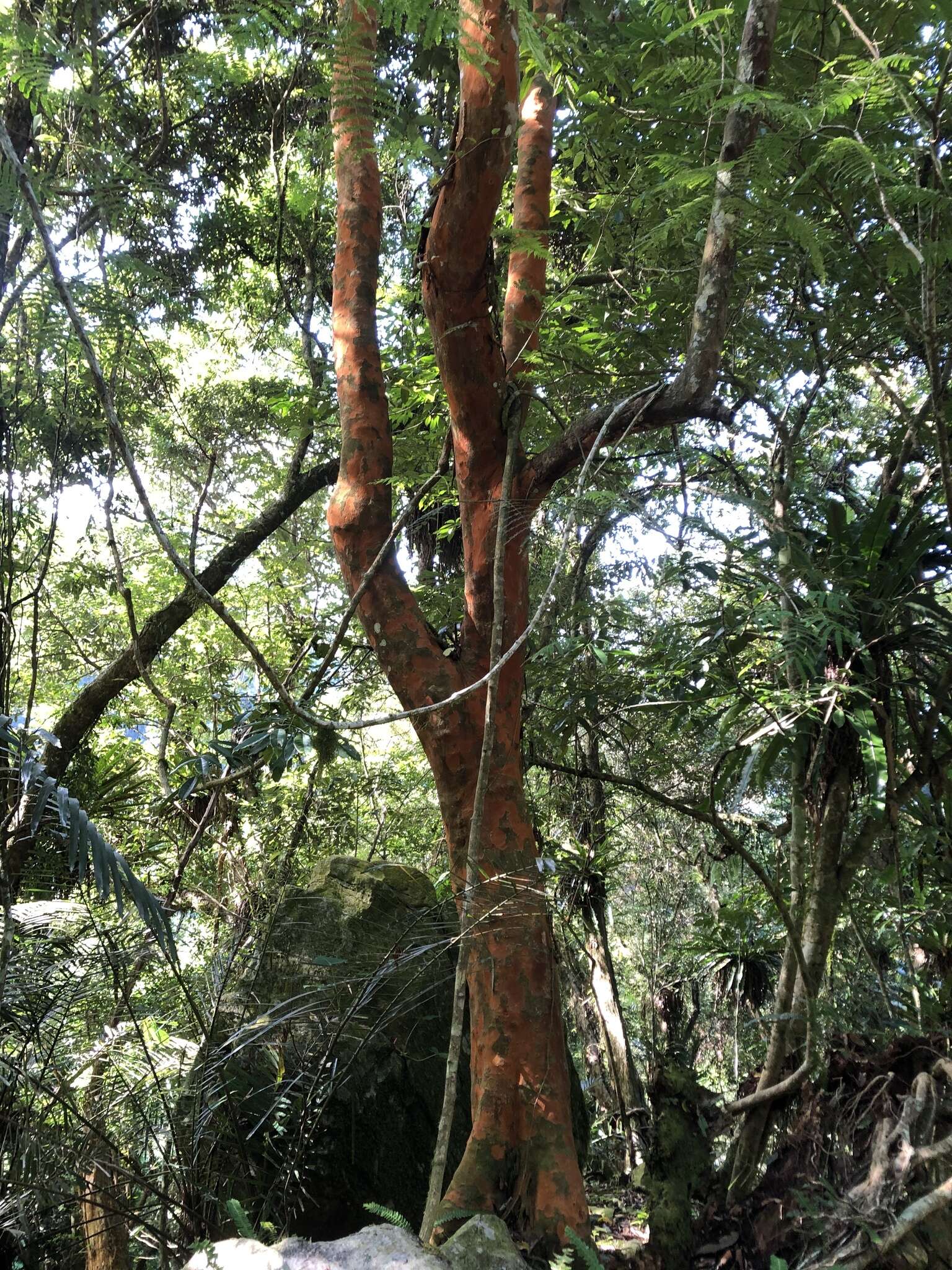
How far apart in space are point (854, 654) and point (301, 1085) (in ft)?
8.21

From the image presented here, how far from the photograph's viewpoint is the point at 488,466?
3521 mm

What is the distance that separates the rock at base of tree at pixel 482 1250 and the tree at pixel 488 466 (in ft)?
2.27

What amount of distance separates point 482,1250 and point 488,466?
8.63ft

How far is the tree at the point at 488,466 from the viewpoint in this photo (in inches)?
107

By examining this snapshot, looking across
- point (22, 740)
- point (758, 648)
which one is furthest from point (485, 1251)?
point (758, 648)

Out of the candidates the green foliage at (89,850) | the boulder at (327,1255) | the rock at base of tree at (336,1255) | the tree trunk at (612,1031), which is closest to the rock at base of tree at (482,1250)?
the rock at base of tree at (336,1255)

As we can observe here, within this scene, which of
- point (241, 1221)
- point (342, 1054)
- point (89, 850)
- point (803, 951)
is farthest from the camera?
point (342, 1054)

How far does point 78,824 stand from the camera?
2152 mm

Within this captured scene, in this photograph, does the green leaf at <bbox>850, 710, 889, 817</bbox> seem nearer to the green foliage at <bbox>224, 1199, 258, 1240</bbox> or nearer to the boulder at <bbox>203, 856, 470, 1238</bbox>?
the boulder at <bbox>203, 856, 470, 1238</bbox>

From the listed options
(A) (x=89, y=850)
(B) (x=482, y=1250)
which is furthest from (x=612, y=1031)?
(A) (x=89, y=850)

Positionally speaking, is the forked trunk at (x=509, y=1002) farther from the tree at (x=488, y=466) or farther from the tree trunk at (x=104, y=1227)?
the tree trunk at (x=104, y=1227)

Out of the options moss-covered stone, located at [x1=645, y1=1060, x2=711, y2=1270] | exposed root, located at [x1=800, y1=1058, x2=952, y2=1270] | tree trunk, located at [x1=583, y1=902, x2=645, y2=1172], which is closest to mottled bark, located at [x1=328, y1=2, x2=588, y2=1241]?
moss-covered stone, located at [x1=645, y1=1060, x2=711, y2=1270]

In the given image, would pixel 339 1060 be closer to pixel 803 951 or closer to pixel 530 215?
pixel 803 951

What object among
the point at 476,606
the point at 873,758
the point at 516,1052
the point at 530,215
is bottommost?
the point at 516,1052
